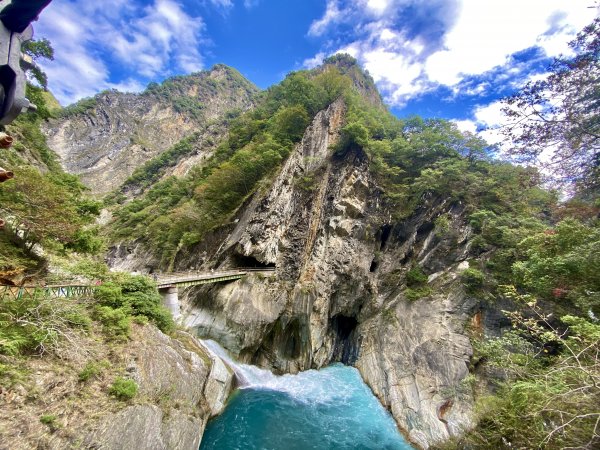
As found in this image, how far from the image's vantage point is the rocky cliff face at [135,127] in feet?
222

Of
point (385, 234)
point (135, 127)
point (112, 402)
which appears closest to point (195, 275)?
point (112, 402)

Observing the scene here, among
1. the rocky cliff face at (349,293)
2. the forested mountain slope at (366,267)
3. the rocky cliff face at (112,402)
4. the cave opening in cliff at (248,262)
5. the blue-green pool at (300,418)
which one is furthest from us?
the cave opening in cliff at (248,262)

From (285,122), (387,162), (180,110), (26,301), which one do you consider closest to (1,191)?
(26,301)

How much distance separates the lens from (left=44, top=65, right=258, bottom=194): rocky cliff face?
2667 inches

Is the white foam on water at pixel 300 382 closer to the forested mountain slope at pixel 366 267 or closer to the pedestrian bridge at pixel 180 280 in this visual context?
the forested mountain slope at pixel 366 267

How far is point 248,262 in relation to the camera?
75.8 ft

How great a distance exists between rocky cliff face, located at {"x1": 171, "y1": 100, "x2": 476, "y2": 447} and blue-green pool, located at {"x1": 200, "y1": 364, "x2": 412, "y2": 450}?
1.27 meters

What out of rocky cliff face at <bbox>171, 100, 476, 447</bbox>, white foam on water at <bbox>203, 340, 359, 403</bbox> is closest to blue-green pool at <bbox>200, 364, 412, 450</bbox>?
white foam on water at <bbox>203, 340, 359, 403</bbox>

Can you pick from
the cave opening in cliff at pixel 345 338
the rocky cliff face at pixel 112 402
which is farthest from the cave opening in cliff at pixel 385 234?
the rocky cliff face at pixel 112 402

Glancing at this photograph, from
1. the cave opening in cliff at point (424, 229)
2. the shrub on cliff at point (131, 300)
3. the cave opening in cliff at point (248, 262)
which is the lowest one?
the shrub on cliff at point (131, 300)

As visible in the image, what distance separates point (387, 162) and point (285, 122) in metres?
12.3

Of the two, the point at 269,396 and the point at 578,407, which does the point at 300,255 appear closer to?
the point at 269,396

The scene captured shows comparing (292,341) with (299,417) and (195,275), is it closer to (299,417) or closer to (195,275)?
(299,417)

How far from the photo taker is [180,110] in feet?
276
